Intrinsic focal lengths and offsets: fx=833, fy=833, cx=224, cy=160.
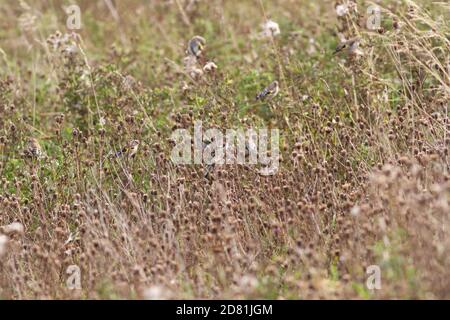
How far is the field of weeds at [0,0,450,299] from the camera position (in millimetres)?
4070

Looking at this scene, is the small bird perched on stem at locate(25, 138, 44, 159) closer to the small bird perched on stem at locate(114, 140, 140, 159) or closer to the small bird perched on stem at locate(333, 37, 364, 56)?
the small bird perched on stem at locate(114, 140, 140, 159)

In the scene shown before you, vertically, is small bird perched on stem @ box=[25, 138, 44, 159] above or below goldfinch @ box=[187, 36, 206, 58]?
below

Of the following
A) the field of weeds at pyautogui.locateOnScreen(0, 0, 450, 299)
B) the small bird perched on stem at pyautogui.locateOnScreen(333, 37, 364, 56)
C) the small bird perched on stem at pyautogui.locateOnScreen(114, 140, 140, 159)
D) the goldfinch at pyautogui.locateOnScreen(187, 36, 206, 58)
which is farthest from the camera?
the goldfinch at pyautogui.locateOnScreen(187, 36, 206, 58)

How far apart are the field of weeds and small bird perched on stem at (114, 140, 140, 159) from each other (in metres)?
0.02

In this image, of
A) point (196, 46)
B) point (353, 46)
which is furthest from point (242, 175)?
point (353, 46)

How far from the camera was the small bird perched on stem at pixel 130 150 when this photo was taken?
17.9 feet

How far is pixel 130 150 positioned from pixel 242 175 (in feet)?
2.56

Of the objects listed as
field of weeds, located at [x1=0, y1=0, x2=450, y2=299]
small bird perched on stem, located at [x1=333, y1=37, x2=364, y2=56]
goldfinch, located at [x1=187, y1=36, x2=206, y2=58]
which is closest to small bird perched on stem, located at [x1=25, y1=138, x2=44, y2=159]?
field of weeds, located at [x1=0, y1=0, x2=450, y2=299]

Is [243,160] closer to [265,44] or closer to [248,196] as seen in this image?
[248,196]

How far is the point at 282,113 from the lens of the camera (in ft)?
19.7

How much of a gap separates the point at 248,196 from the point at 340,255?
0.94 meters

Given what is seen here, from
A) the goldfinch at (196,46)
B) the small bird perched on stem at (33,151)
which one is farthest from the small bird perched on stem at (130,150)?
the goldfinch at (196,46)

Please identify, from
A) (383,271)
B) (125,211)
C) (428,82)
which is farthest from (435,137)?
(125,211)

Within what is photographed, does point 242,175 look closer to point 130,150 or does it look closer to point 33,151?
point 130,150
